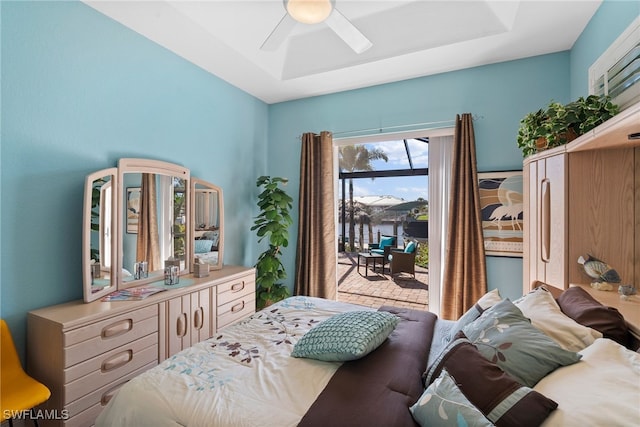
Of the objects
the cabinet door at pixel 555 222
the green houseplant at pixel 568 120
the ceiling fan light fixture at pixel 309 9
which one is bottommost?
the cabinet door at pixel 555 222

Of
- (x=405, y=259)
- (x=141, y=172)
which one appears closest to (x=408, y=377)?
(x=141, y=172)

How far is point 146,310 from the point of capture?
75.8 inches

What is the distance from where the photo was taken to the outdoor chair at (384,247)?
14.1 ft

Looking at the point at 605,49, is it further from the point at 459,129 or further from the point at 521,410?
the point at 521,410

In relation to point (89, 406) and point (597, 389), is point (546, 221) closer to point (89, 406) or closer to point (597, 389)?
point (597, 389)

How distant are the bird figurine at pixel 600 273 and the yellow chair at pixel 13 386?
9.66 feet

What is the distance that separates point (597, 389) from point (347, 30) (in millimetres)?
2129

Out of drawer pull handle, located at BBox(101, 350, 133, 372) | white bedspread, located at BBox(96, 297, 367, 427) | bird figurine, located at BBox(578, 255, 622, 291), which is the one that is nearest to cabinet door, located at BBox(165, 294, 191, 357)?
drawer pull handle, located at BBox(101, 350, 133, 372)

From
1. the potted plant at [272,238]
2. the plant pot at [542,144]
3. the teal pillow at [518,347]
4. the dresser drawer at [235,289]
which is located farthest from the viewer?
the potted plant at [272,238]

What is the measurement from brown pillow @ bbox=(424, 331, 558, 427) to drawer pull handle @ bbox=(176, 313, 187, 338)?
187cm

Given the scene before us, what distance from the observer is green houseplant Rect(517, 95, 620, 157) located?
1.59 m

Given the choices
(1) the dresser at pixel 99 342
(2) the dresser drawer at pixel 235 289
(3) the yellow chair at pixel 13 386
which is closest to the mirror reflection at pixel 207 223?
(2) the dresser drawer at pixel 235 289

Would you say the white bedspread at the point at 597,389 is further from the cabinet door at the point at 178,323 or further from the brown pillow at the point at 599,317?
the cabinet door at the point at 178,323

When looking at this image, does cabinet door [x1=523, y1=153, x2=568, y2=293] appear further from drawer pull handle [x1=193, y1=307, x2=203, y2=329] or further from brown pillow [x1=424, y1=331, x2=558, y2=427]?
drawer pull handle [x1=193, y1=307, x2=203, y2=329]
